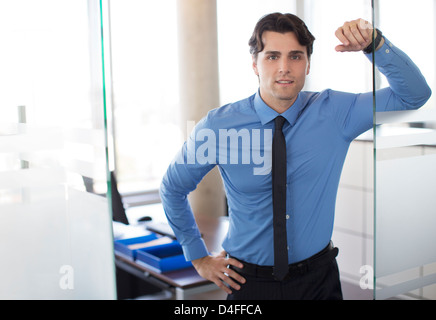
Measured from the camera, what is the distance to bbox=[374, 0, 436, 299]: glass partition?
4.48 feet

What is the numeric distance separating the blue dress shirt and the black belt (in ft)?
0.06

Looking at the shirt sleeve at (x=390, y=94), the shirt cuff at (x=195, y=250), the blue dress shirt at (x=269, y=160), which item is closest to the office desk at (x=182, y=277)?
the shirt cuff at (x=195, y=250)

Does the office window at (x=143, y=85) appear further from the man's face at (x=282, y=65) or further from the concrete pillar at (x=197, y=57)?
the man's face at (x=282, y=65)

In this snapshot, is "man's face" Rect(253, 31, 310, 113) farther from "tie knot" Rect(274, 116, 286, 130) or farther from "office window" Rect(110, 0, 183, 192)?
"office window" Rect(110, 0, 183, 192)

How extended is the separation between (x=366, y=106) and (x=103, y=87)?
0.80 m

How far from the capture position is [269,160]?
1.61 meters

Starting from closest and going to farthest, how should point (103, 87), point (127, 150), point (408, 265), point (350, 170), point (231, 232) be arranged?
point (103, 87) < point (408, 265) < point (231, 232) < point (350, 170) < point (127, 150)

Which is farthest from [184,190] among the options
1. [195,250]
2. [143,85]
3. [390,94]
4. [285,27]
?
[143,85]

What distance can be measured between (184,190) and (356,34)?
2.53ft

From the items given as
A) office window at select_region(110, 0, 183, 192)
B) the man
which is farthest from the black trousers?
office window at select_region(110, 0, 183, 192)

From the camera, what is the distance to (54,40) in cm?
130

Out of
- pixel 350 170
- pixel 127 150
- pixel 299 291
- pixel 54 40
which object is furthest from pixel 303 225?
pixel 127 150

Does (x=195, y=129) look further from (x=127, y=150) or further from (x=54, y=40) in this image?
(x=127, y=150)

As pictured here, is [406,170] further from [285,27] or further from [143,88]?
[143,88]
